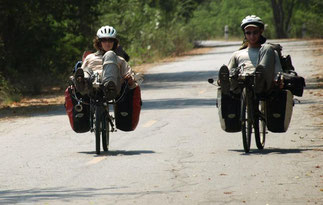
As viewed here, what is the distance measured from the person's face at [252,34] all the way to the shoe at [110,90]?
1.93 metres

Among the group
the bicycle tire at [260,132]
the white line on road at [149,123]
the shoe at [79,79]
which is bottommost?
the white line on road at [149,123]

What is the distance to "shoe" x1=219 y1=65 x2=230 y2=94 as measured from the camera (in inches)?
496

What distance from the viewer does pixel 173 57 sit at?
4834 cm

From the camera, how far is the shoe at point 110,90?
1302 centimetres

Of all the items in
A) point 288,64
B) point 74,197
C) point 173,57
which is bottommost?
point 173,57

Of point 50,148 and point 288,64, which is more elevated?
A: point 288,64

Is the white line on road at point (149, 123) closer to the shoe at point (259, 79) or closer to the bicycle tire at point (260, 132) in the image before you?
the bicycle tire at point (260, 132)

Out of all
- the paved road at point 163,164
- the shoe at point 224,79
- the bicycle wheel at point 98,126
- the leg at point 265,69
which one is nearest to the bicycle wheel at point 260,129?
the paved road at point 163,164

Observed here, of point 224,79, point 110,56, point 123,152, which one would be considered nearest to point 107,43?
point 110,56

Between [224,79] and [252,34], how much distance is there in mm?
910

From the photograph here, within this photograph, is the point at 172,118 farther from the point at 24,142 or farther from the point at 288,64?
the point at 288,64

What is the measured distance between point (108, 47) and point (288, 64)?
2513 millimetres

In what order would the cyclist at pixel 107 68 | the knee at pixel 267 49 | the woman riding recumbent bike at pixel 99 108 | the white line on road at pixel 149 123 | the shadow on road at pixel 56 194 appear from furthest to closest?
the white line on road at pixel 149 123, the woman riding recumbent bike at pixel 99 108, the cyclist at pixel 107 68, the knee at pixel 267 49, the shadow on road at pixel 56 194

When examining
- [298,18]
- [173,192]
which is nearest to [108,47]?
[173,192]
